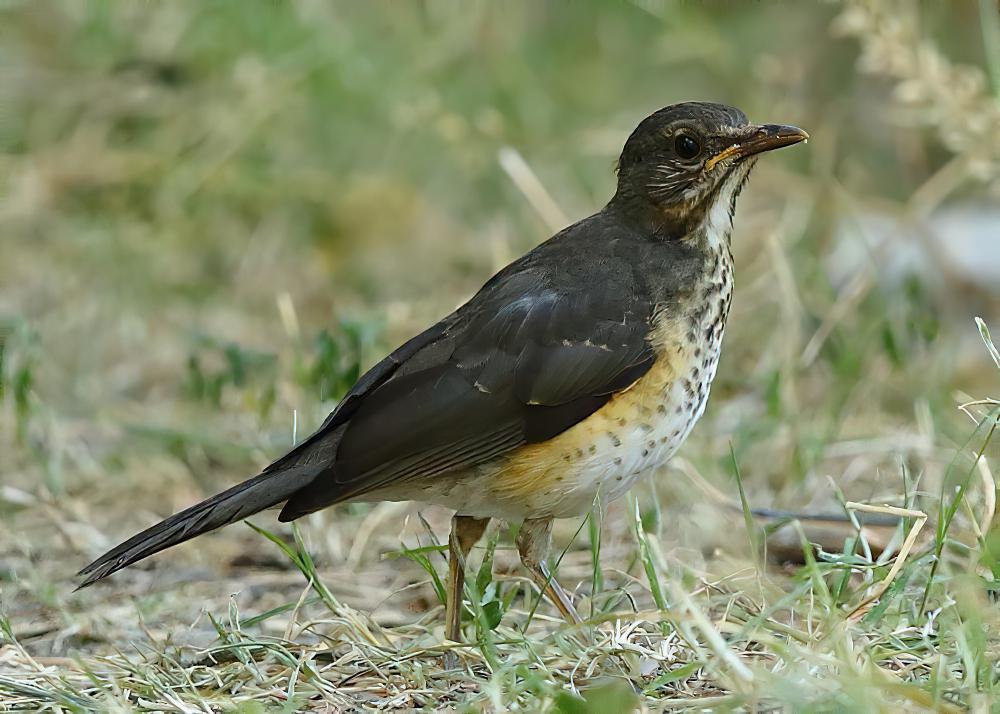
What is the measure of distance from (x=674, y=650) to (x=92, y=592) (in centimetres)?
196

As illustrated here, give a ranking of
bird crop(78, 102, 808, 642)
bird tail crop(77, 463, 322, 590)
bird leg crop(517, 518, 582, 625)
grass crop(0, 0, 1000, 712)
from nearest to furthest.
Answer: grass crop(0, 0, 1000, 712) → bird tail crop(77, 463, 322, 590) → bird crop(78, 102, 808, 642) → bird leg crop(517, 518, 582, 625)

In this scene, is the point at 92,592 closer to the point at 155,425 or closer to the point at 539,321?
the point at 155,425

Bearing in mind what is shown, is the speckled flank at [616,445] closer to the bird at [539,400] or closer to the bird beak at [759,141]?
the bird at [539,400]

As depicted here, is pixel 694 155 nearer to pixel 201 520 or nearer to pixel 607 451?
pixel 607 451

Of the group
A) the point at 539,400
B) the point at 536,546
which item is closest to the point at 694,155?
the point at 539,400

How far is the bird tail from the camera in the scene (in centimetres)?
343

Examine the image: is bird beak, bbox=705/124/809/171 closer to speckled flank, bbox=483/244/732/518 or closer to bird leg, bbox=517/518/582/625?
speckled flank, bbox=483/244/732/518

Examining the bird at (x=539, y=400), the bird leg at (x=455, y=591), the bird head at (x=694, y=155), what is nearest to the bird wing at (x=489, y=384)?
the bird at (x=539, y=400)

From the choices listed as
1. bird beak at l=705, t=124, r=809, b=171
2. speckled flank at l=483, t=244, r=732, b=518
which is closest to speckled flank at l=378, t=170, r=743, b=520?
speckled flank at l=483, t=244, r=732, b=518

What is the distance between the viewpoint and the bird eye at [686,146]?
4.00m

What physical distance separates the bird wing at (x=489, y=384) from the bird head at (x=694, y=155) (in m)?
0.33

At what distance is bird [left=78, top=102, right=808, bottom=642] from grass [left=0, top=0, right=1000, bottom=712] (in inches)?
6.4

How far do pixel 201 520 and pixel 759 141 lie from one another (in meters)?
1.79

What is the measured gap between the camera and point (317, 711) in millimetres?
3174
